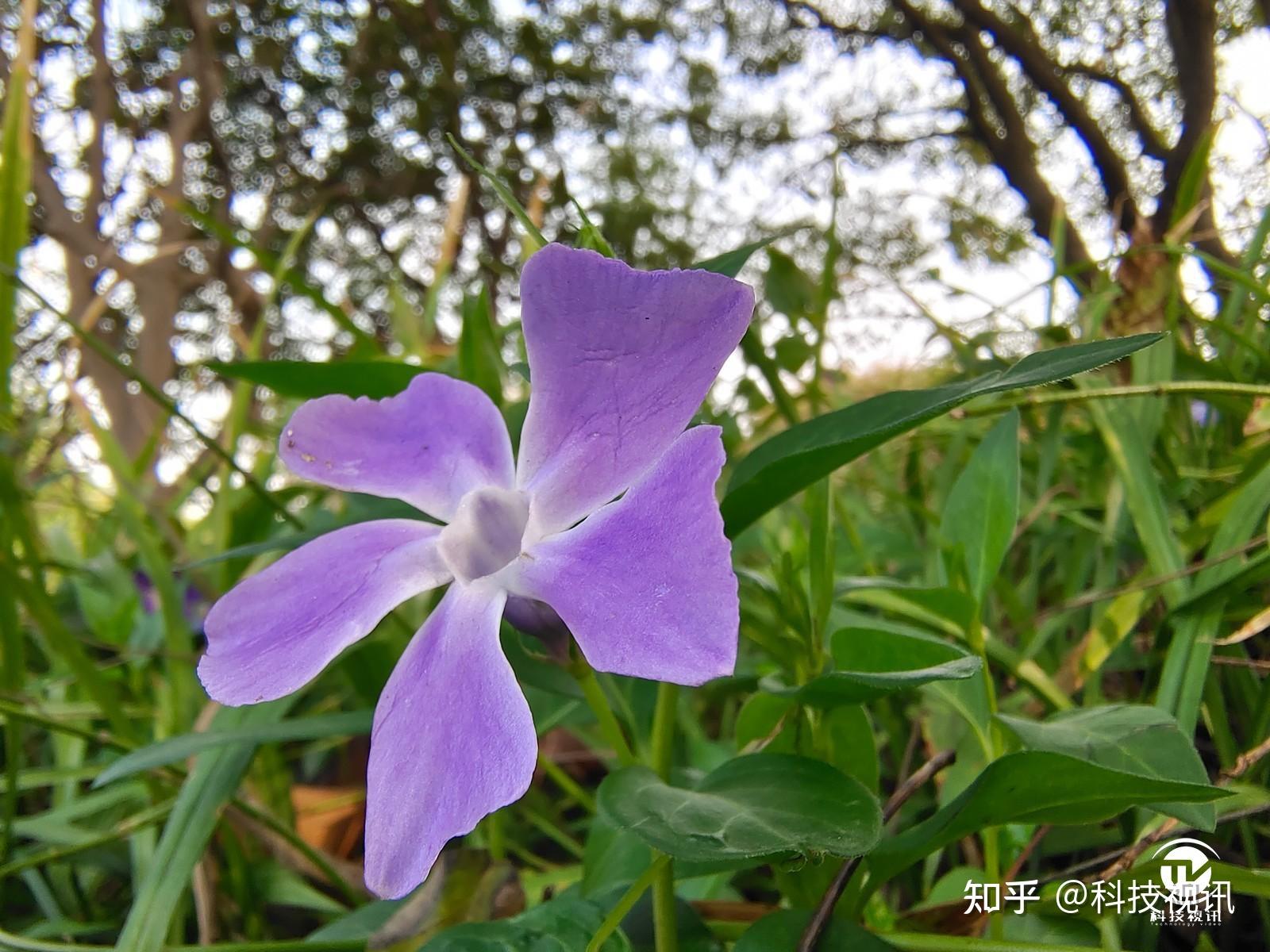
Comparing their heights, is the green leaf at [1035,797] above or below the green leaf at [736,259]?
below

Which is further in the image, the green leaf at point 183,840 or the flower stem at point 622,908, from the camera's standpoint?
the green leaf at point 183,840

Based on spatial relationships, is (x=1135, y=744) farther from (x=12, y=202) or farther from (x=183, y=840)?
(x=12, y=202)

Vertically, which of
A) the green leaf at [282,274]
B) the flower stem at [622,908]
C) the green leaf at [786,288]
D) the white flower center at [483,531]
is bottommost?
the flower stem at [622,908]

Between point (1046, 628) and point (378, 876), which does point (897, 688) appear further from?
point (1046, 628)

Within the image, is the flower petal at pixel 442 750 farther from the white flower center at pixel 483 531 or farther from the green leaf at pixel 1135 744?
the green leaf at pixel 1135 744

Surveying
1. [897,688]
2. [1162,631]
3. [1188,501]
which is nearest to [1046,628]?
[1162,631]

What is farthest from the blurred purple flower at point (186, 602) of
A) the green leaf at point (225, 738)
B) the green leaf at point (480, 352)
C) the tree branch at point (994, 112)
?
the tree branch at point (994, 112)

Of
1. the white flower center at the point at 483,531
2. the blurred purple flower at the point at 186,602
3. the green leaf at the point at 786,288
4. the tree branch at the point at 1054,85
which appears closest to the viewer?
the white flower center at the point at 483,531

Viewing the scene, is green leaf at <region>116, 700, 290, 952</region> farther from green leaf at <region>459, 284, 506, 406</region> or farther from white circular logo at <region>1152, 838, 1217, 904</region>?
white circular logo at <region>1152, 838, 1217, 904</region>
